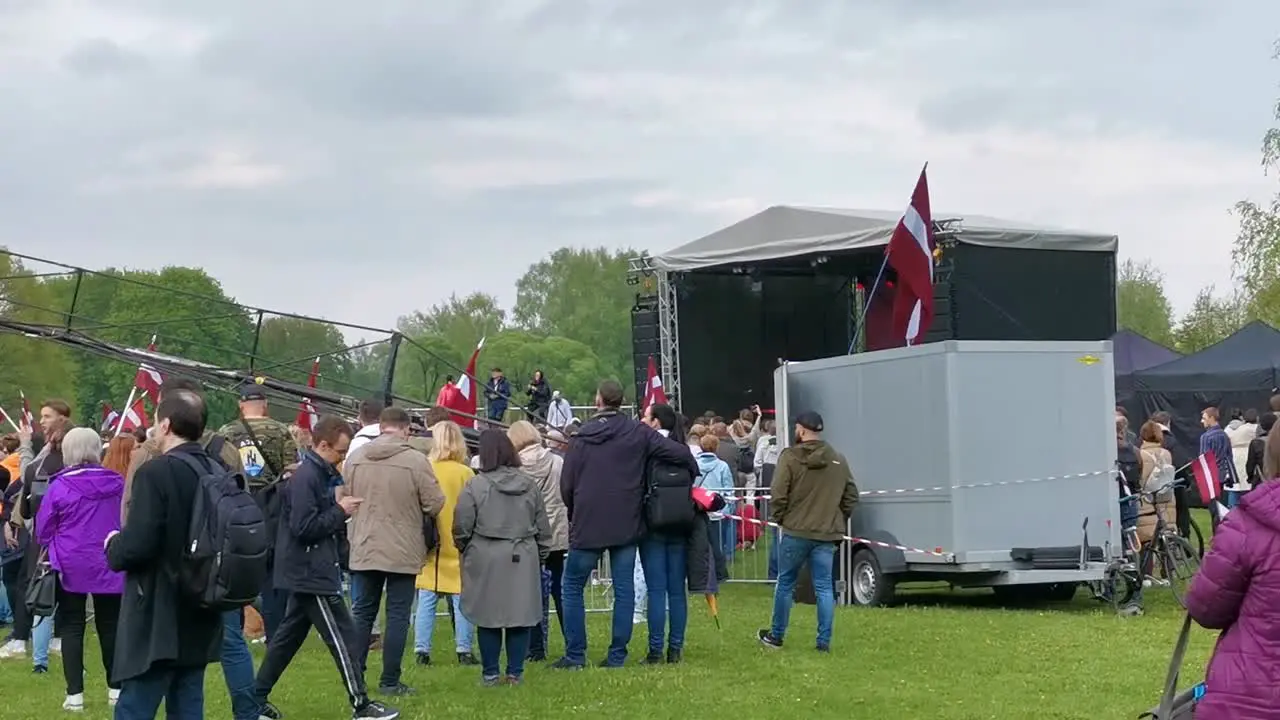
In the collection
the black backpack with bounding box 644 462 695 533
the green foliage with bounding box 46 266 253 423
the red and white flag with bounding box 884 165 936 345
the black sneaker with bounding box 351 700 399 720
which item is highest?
the red and white flag with bounding box 884 165 936 345

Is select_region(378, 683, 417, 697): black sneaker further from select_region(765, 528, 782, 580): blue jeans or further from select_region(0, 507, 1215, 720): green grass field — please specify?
select_region(765, 528, 782, 580): blue jeans

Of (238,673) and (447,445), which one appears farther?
(447,445)

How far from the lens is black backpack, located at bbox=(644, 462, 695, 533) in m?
11.0

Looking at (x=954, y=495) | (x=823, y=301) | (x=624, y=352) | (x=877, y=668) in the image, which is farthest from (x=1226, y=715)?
(x=624, y=352)

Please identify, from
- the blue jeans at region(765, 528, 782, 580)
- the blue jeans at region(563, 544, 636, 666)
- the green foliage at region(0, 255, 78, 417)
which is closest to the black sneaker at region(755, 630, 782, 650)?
the blue jeans at region(563, 544, 636, 666)

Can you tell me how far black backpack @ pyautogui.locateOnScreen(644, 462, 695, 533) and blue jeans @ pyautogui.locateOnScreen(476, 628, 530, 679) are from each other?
121cm

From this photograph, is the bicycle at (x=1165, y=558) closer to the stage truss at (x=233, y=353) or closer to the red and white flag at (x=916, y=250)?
the red and white flag at (x=916, y=250)

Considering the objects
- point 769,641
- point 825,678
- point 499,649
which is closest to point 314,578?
point 499,649

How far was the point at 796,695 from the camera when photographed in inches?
391

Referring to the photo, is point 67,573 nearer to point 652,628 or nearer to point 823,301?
point 652,628

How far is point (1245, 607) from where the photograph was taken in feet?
16.5

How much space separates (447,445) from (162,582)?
4.77 metres

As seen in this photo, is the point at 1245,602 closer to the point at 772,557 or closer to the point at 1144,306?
the point at 772,557

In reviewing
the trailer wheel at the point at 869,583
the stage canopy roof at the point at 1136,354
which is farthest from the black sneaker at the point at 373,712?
the stage canopy roof at the point at 1136,354
